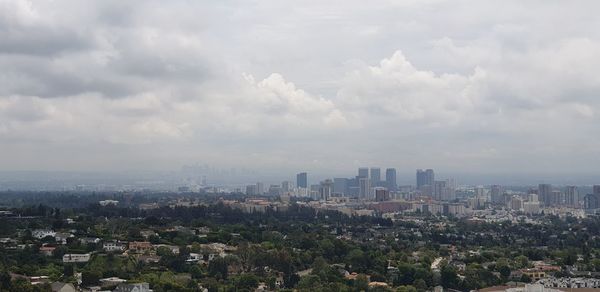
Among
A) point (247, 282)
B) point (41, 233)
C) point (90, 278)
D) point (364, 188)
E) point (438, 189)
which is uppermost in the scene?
point (364, 188)

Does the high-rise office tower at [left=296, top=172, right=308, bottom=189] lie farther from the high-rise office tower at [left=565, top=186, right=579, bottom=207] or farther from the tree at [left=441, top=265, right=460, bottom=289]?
the tree at [left=441, top=265, right=460, bottom=289]

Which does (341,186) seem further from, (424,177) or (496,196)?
(496,196)

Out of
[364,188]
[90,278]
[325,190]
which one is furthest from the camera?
[364,188]

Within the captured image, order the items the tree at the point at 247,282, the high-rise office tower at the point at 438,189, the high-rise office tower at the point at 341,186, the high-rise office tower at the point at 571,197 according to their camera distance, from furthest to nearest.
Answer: the high-rise office tower at the point at 341,186 < the high-rise office tower at the point at 438,189 < the high-rise office tower at the point at 571,197 < the tree at the point at 247,282

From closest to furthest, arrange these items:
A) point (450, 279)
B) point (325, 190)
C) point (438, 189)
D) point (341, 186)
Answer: point (450, 279) → point (325, 190) → point (438, 189) → point (341, 186)

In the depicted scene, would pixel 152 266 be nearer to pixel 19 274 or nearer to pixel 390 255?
pixel 19 274

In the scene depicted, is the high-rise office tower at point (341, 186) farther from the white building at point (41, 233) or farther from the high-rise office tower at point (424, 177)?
the white building at point (41, 233)

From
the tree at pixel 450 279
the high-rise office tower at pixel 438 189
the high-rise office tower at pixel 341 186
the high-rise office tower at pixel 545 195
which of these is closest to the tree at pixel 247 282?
the tree at pixel 450 279

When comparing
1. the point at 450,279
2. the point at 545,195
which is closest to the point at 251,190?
the point at 545,195

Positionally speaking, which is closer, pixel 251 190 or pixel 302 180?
pixel 251 190

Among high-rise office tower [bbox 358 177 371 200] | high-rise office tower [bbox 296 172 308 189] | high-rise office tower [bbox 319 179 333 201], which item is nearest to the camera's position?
high-rise office tower [bbox 319 179 333 201]

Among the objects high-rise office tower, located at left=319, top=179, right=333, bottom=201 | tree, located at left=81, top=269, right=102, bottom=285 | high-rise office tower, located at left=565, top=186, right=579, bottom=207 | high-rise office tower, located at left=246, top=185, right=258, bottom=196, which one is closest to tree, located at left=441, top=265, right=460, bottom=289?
tree, located at left=81, top=269, right=102, bottom=285

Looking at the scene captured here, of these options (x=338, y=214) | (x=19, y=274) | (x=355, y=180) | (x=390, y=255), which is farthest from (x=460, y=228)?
(x=355, y=180)
